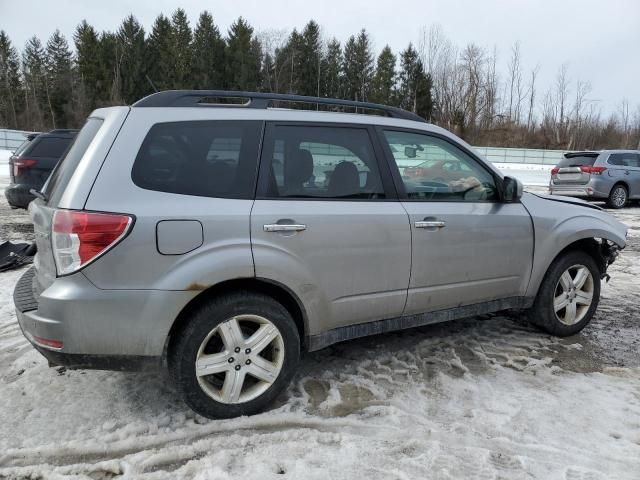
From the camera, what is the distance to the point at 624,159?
14.3 meters

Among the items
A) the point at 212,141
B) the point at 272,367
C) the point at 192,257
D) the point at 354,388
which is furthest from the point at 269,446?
the point at 212,141

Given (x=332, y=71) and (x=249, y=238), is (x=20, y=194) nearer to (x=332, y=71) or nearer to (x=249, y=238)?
(x=249, y=238)

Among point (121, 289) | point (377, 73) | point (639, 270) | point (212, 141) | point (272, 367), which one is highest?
→ point (377, 73)

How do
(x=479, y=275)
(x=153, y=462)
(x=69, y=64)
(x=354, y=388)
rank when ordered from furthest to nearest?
(x=69, y=64) < (x=479, y=275) < (x=354, y=388) < (x=153, y=462)

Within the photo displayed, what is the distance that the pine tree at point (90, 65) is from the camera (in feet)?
202

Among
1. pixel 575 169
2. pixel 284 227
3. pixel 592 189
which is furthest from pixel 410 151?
pixel 575 169

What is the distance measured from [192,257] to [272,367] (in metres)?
0.82

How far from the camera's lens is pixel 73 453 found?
2.57 meters

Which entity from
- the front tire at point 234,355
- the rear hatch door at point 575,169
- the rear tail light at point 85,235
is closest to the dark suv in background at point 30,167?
the rear tail light at point 85,235

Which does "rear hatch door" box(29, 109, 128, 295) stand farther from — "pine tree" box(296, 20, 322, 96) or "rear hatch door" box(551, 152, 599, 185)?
"pine tree" box(296, 20, 322, 96)

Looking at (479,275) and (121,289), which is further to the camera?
(479,275)

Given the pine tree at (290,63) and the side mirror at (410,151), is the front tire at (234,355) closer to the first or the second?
the side mirror at (410,151)

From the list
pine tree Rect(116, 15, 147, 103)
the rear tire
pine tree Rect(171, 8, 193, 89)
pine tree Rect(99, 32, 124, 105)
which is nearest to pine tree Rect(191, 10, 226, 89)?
pine tree Rect(171, 8, 193, 89)

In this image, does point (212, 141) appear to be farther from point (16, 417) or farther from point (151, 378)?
point (16, 417)
